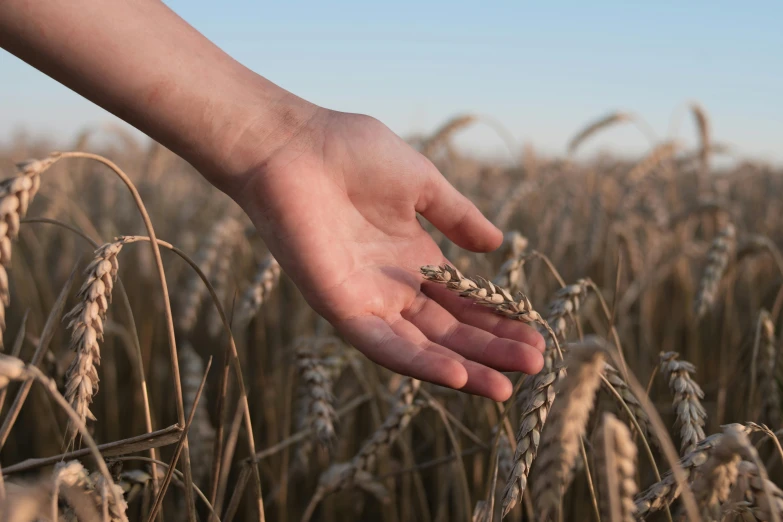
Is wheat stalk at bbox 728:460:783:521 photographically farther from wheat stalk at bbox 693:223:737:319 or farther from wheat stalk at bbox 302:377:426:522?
wheat stalk at bbox 693:223:737:319

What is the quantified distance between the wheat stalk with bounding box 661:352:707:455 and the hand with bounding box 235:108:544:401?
232 mm

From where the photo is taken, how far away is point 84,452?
33.4 inches

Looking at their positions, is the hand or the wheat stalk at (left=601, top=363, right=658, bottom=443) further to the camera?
the hand

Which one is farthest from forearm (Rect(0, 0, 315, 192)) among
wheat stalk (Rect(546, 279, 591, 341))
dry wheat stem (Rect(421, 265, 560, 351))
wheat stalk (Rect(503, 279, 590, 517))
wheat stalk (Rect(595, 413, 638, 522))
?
wheat stalk (Rect(595, 413, 638, 522))

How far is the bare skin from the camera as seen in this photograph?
116 centimetres

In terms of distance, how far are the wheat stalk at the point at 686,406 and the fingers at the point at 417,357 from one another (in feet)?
0.87

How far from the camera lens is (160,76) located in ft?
4.04

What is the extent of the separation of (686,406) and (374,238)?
0.78 metres

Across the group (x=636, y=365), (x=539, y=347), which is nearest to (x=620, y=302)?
(x=636, y=365)

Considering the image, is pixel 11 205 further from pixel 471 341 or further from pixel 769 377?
pixel 769 377

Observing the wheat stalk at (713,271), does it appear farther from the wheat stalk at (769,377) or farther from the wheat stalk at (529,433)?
the wheat stalk at (529,433)

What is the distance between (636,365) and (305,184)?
147cm

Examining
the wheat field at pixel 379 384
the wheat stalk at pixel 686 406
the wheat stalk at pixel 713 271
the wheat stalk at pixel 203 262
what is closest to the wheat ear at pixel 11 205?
the wheat field at pixel 379 384

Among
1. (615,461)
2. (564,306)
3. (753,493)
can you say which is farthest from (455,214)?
(615,461)
